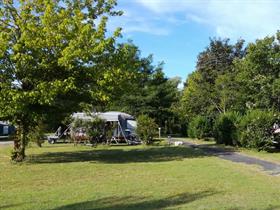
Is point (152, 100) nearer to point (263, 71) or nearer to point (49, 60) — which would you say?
point (263, 71)

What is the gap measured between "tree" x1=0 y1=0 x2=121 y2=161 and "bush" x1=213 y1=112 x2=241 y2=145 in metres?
12.2

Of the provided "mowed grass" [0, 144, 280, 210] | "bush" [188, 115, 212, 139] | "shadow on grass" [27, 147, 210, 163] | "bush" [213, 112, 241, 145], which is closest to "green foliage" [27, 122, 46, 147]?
"shadow on grass" [27, 147, 210, 163]

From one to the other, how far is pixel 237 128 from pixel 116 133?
531 inches

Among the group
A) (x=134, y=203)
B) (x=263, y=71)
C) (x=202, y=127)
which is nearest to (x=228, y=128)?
(x=263, y=71)

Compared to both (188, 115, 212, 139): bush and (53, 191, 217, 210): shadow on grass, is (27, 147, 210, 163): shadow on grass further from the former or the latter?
(188, 115, 212, 139): bush

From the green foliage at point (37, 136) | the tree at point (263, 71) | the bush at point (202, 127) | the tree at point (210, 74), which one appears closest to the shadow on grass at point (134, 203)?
the tree at point (263, 71)

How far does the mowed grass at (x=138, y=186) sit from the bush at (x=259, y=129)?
828 cm

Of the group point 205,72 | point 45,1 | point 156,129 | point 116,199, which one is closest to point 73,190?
point 116,199

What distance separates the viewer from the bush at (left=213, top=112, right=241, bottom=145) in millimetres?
32000

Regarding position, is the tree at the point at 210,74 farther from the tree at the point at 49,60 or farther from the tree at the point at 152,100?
the tree at the point at 49,60

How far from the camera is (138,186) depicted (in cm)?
1370

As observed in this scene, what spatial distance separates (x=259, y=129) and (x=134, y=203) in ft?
60.9

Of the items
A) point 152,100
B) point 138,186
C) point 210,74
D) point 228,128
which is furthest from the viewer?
point 152,100

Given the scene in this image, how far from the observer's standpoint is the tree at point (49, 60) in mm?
20188
